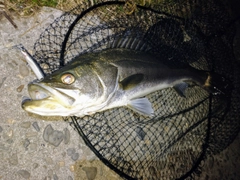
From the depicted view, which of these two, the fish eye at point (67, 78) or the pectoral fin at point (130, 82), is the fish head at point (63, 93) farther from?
the pectoral fin at point (130, 82)

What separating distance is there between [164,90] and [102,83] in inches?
61.4

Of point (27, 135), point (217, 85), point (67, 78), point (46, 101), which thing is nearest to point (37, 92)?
point (46, 101)

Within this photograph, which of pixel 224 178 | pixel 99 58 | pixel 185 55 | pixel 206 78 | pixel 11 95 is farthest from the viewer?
pixel 224 178

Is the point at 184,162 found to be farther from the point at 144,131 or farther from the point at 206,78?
the point at 206,78

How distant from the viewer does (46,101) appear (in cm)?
204

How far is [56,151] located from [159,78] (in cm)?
159

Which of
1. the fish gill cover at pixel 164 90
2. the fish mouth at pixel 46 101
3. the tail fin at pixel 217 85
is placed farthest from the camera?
the tail fin at pixel 217 85

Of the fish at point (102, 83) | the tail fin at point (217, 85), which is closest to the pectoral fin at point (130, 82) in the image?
the fish at point (102, 83)

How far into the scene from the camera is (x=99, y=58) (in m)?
2.53

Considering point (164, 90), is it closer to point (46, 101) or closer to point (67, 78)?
point (67, 78)

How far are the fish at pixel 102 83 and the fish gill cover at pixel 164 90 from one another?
0.85 feet

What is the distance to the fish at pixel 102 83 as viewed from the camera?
2074 mm

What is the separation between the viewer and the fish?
81.7 inches

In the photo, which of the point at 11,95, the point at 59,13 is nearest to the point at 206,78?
the point at 59,13
